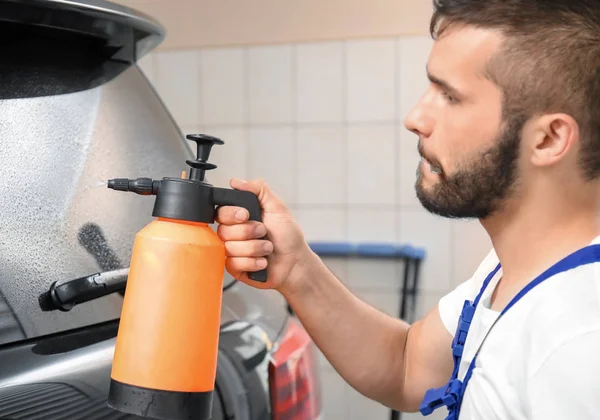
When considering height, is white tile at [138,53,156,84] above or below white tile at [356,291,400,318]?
above

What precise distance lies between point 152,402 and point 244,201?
302 mm

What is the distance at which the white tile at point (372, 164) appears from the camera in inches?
127

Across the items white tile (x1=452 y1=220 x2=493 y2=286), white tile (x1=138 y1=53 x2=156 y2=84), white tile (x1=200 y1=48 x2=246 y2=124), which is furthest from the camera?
white tile (x1=138 y1=53 x2=156 y2=84)

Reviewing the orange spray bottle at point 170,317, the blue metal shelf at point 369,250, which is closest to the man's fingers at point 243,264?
the orange spray bottle at point 170,317

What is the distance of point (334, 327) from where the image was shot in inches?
51.1

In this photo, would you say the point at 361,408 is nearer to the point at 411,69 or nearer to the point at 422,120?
the point at 411,69

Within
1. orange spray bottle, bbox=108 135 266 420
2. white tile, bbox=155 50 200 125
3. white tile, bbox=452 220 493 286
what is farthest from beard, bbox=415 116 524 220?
white tile, bbox=155 50 200 125

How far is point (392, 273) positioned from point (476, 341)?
2.16 metres

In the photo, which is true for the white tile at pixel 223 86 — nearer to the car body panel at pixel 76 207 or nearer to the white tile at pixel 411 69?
the white tile at pixel 411 69

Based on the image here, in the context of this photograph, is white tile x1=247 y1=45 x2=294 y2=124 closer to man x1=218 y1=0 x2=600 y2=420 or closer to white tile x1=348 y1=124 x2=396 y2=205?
white tile x1=348 y1=124 x2=396 y2=205

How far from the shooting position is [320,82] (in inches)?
129

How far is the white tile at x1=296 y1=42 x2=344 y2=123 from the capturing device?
3.26 meters

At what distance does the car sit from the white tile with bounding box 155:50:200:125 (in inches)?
80.5

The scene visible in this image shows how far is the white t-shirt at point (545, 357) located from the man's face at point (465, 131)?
0.16 meters
